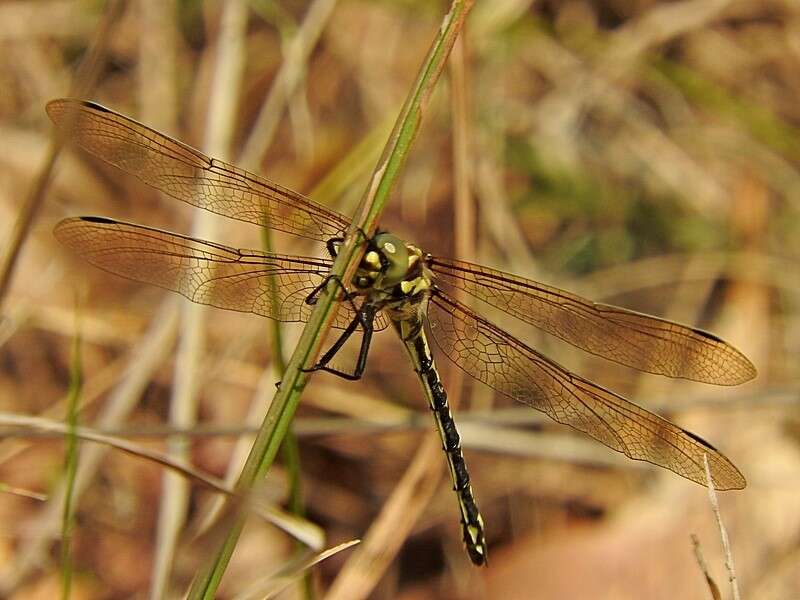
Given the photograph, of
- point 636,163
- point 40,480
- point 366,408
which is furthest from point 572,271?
point 40,480

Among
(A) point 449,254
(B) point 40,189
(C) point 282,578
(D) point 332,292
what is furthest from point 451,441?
(A) point 449,254

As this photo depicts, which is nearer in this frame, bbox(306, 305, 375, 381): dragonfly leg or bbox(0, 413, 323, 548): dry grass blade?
bbox(0, 413, 323, 548): dry grass blade

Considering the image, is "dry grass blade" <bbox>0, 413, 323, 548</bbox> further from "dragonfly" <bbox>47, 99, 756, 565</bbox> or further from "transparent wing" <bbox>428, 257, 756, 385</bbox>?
"transparent wing" <bbox>428, 257, 756, 385</bbox>

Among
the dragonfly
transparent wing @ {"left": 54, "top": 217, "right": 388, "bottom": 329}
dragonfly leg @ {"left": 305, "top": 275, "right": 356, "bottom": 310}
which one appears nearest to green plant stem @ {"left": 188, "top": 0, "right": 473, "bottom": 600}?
dragonfly leg @ {"left": 305, "top": 275, "right": 356, "bottom": 310}

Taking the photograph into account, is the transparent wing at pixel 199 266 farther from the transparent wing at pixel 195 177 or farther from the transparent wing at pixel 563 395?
the transparent wing at pixel 563 395

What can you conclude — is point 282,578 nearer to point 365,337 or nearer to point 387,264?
point 365,337

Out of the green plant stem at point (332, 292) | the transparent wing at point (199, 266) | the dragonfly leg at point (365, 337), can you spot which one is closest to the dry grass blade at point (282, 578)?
the green plant stem at point (332, 292)

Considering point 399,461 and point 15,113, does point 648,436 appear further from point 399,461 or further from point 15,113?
point 15,113
